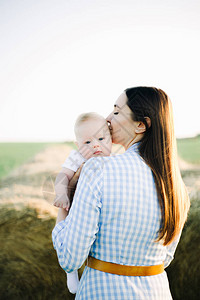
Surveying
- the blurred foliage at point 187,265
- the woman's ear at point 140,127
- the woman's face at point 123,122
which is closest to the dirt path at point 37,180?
the blurred foliage at point 187,265

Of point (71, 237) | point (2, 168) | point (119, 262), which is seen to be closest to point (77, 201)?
point (71, 237)

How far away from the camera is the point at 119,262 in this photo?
3.39 feet

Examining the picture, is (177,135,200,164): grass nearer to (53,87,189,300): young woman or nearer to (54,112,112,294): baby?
(54,112,112,294): baby

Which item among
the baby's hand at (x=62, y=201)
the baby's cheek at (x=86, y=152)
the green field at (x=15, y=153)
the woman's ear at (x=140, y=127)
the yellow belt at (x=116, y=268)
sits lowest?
the green field at (x=15, y=153)

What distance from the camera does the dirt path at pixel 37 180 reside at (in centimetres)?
234

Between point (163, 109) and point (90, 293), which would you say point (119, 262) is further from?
point (163, 109)

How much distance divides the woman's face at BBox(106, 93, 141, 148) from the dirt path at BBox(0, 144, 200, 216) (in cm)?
85

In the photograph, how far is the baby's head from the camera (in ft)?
5.13

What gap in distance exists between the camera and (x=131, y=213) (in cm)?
99

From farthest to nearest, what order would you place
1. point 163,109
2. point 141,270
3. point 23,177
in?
point 23,177 < point 163,109 < point 141,270

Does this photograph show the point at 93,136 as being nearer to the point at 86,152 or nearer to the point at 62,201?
the point at 86,152

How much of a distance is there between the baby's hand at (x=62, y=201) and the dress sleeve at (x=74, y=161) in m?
0.24

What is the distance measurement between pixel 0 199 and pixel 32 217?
300 mm

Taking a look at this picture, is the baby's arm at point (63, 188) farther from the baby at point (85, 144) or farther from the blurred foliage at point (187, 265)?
the blurred foliage at point (187, 265)
